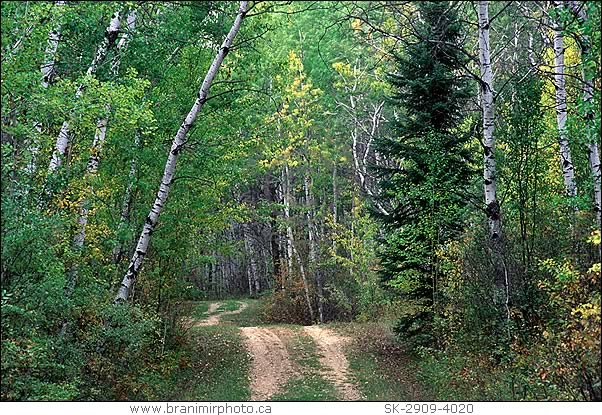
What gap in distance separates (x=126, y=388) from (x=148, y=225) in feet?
8.05

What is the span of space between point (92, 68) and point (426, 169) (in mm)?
6266

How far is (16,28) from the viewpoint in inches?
277

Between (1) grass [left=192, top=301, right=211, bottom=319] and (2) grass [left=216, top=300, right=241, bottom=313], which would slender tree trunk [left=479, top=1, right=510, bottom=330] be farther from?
(2) grass [left=216, top=300, right=241, bottom=313]

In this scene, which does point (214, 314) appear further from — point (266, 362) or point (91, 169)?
Result: point (91, 169)

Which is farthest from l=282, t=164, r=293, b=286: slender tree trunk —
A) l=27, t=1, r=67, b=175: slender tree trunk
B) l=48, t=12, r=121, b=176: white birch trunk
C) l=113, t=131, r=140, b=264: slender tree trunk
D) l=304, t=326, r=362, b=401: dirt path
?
l=27, t=1, r=67, b=175: slender tree trunk

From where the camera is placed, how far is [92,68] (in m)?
9.92

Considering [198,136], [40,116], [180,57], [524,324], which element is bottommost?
[524,324]

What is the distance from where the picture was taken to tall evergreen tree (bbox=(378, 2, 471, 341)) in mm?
11234

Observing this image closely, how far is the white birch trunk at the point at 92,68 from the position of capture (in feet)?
29.5

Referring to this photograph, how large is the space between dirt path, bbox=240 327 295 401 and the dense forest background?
5.13 feet

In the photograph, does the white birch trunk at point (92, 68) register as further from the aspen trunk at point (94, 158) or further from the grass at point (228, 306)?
the grass at point (228, 306)
